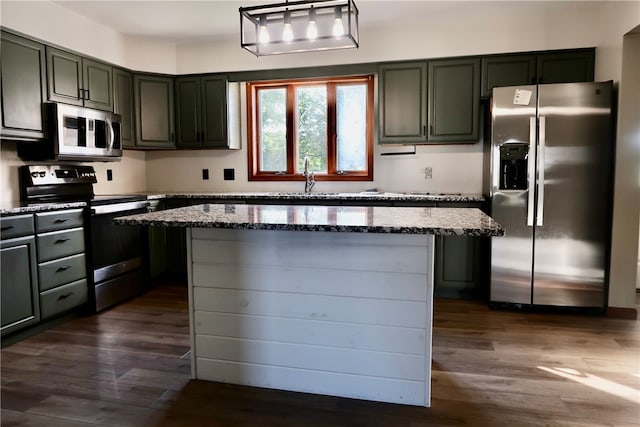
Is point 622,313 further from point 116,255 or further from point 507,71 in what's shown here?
point 116,255

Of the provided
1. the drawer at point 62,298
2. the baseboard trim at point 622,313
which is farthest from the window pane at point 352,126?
the drawer at point 62,298

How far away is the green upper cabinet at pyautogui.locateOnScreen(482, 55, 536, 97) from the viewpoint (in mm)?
3615

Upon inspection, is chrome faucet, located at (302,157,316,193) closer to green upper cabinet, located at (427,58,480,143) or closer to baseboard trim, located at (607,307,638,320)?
green upper cabinet, located at (427,58,480,143)

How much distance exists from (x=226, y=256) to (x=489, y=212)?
2225 mm

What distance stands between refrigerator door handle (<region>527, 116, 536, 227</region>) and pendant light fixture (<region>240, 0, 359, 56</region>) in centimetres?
169

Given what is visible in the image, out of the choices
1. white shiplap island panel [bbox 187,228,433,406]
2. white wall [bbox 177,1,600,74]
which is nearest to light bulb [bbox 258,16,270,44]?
white shiplap island panel [bbox 187,228,433,406]

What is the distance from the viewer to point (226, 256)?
2.14 meters

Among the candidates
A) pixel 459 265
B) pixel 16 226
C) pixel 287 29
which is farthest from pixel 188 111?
pixel 459 265

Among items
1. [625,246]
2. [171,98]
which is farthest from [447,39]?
[171,98]

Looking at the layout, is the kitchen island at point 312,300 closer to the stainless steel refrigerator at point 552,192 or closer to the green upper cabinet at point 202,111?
the stainless steel refrigerator at point 552,192

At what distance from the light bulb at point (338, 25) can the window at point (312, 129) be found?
207 centimetres

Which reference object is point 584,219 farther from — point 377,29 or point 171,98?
point 171,98

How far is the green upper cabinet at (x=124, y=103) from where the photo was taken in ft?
13.0

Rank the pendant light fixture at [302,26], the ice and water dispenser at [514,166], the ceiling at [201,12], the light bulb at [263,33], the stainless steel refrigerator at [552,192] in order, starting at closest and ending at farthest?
1. the pendant light fixture at [302,26]
2. the light bulb at [263,33]
3. the stainless steel refrigerator at [552,192]
4. the ice and water dispenser at [514,166]
5. the ceiling at [201,12]
